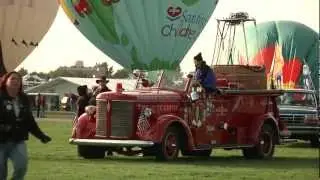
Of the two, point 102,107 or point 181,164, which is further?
point 102,107

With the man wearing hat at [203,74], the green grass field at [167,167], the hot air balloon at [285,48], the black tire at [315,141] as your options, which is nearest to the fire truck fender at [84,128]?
the green grass field at [167,167]

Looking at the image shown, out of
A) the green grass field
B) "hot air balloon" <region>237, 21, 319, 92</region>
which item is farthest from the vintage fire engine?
"hot air balloon" <region>237, 21, 319, 92</region>

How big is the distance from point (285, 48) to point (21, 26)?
32.9 metres

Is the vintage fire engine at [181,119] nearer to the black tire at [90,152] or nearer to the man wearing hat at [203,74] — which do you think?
the black tire at [90,152]

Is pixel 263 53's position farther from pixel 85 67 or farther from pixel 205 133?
pixel 85 67

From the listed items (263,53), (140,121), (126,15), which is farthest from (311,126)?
(263,53)

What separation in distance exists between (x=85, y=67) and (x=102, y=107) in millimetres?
147905

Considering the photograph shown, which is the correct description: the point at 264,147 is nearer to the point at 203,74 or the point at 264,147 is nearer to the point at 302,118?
the point at 203,74

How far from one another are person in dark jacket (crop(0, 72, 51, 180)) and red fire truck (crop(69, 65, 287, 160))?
269 inches

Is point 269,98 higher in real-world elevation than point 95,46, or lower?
lower

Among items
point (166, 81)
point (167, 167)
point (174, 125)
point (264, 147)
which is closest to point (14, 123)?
point (167, 167)

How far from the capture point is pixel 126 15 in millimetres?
35344

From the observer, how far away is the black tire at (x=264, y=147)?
2028cm

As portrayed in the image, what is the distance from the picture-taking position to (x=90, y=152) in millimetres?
19125
